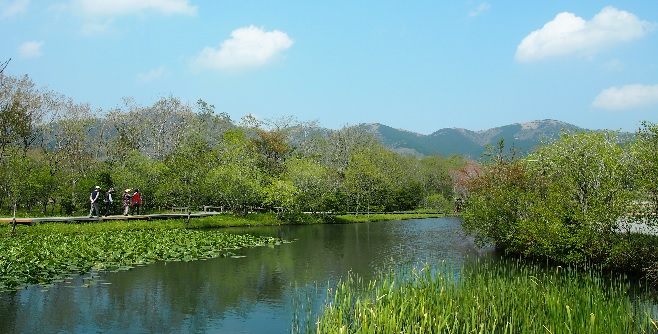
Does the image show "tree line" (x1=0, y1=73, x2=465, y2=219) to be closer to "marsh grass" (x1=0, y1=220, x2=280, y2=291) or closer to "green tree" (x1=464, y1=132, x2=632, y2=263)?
"marsh grass" (x1=0, y1=220, x2=280, y2=291)

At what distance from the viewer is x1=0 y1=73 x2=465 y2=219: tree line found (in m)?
47.7

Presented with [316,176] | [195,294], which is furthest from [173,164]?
[195,294]

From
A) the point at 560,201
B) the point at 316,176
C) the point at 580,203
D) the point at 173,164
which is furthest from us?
the point at 316,176

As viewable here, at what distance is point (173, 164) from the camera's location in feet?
160

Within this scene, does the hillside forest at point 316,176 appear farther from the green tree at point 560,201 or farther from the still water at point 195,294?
the still water at point 195,294

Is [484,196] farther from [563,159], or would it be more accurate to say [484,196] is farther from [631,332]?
[631,332]

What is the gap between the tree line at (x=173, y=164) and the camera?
4772 cm

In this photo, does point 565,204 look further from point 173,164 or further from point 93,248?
point 173,164

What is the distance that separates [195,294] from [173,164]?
31233 mm

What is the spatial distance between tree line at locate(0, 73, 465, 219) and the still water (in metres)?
19.5

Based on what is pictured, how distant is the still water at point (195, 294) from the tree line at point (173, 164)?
19.5 meters

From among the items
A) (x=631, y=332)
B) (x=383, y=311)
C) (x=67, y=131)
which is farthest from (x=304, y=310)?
(x=67, y=131)

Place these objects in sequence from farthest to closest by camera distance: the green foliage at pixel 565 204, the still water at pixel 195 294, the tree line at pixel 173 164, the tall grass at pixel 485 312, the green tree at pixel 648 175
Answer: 1. the tree line at pixel 173 164
2. the green foliage at pixel 565 204
3. the green tree at pixel 648 175
4. the still water at pixel 195 294
5. the tall grass at pixel 485 312

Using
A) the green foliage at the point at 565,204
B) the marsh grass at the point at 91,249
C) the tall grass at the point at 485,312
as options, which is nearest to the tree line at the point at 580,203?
the green foliage at the point at 565,204
